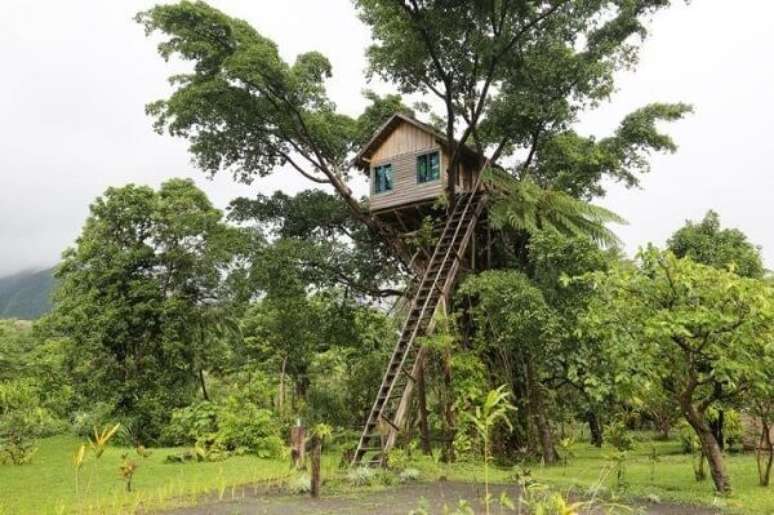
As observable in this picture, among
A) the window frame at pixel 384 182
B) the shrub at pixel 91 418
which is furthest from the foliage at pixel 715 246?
the shrub at pixel 91 418

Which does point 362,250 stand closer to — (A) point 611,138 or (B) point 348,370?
(B) point 348,370

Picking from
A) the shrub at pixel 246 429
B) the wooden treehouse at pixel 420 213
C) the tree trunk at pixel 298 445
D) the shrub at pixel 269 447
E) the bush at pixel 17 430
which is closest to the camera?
the tree trunk at pixel 298 445

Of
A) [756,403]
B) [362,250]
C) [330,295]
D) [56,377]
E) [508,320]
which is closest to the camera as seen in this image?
[756,403]

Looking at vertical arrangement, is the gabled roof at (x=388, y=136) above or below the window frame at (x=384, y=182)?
above

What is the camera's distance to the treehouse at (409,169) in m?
17.3

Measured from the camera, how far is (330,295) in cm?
1773

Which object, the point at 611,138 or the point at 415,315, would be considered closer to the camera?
the point at 415,315

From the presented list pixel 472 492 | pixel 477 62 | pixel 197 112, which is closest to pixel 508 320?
pixel 472 492

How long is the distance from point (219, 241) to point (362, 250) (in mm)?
4651

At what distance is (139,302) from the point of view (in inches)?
827

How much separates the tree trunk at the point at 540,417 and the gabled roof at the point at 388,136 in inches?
233

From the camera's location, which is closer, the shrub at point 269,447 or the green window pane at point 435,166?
the shrub at point 269,447

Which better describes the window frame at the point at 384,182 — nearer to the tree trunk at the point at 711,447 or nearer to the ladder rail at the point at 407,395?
the ladder rail at the point at 407,395

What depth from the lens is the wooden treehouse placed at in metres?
14.0
